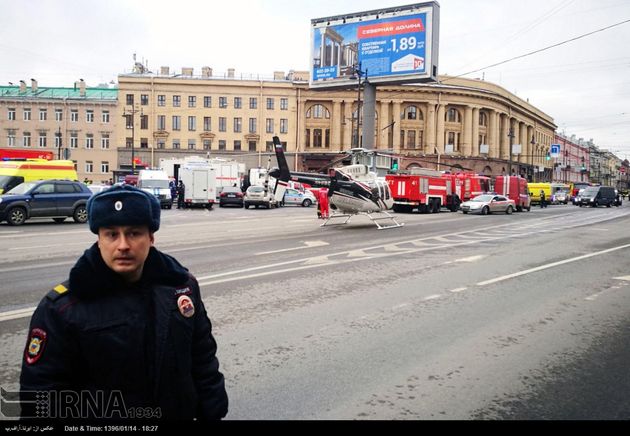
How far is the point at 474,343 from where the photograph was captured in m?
5.95

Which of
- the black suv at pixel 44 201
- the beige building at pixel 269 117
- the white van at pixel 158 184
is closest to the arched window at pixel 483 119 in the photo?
the beige building at pixel 269 117

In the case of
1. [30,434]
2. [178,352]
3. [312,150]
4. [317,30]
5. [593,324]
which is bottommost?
[593,324]

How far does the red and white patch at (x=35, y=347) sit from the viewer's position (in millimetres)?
2094

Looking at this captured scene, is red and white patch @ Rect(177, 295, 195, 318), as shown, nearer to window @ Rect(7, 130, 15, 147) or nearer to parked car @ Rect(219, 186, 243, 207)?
parked car @ Rect(219, 186, 243, 207)

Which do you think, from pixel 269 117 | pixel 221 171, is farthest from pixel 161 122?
pixel 221 171

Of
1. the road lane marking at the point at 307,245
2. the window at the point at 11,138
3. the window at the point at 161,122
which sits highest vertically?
the window at the point at 161,122

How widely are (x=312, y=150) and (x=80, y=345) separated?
7469cm

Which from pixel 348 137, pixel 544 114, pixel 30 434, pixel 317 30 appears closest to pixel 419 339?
pixel 30 434

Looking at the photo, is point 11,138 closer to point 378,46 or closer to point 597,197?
point 378,46

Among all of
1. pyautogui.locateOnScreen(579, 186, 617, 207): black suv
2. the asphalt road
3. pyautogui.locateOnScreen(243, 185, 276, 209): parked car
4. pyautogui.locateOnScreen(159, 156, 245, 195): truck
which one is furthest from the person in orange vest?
pyautogui.locateOnScreen(579, 186, 617, 207): black suv

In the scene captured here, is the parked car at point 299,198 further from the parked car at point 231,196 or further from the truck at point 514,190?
the truck at point 514,190

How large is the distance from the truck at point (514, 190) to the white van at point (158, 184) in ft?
89.5

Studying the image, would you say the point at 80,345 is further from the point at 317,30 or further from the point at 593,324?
the point at 317,30

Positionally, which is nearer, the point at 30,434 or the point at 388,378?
the point at 30,434
